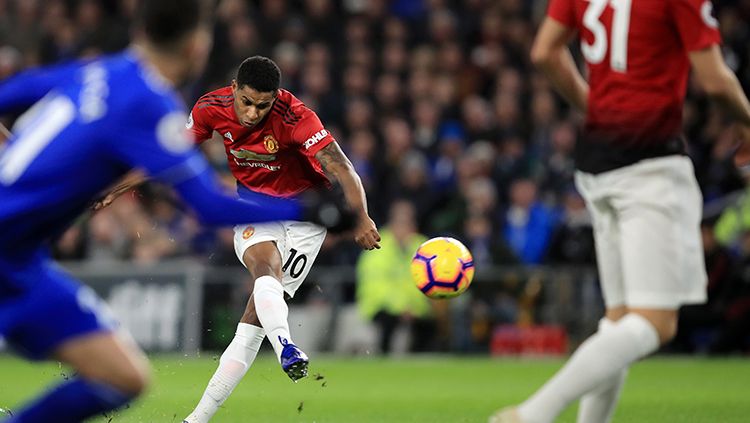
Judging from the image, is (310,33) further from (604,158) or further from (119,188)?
(604,158)

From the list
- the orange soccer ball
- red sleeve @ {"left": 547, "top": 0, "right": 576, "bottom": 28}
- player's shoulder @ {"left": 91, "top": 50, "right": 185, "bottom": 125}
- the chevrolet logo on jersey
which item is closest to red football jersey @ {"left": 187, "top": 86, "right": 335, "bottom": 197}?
the chevrolet logo on jersey

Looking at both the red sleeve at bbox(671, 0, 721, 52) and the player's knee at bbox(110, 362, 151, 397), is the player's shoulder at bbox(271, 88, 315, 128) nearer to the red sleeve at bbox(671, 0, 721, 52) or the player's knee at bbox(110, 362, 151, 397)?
the red sleeve at bbox(671, 0, 721, 52)

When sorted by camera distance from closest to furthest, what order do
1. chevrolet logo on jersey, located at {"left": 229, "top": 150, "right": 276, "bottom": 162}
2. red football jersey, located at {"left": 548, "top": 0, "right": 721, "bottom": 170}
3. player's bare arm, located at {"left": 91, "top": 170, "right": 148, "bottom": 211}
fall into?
red football jersey, located at {"left": 548, "top": 0, "right": 721, "bottom": 170}
player's bare arm, located at {"left": 91, "top": 170, "right": 148, "bottom": 211}
chevrolet logo on jersey, located at {"left": 229, "top": 150, "right": 276, "bottom": 162}

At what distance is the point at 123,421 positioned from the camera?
8797mm

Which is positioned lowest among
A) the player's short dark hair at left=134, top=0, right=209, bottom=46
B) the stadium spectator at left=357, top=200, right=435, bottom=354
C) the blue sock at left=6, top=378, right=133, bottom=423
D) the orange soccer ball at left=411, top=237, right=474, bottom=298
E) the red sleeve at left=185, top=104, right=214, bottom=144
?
the stadium spectator at left=357, top=200, right=435, bottom=354

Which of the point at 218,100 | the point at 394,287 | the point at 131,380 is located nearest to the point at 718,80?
the point at 131,380

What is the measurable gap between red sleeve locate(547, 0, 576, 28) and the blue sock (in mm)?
2665

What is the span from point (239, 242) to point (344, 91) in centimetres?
1160

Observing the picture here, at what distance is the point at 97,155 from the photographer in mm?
4809

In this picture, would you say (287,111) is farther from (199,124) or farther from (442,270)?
(442,270)

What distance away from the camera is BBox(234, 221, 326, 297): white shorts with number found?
8.68 m

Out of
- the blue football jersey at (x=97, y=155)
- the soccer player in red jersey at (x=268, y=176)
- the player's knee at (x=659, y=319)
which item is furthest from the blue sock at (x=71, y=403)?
the soccer player in red jersey at (x=268, y=176)

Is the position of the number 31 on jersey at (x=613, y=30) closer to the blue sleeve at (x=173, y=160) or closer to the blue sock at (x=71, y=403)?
the blue sleeve at (x=173, y=160)

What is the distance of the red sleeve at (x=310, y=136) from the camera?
856 centimetres
